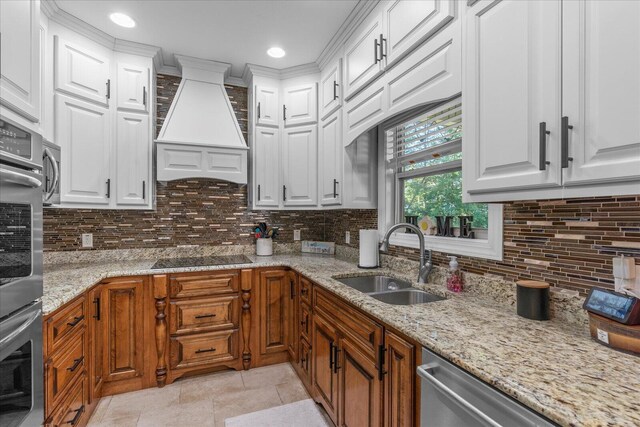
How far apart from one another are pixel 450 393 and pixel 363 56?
1.99 metres

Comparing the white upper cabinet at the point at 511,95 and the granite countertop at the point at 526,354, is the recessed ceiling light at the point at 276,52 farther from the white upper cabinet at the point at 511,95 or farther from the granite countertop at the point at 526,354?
the granite countertop at the point at 526,354

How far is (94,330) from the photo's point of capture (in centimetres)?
208

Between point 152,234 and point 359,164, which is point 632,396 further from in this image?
point 152,234

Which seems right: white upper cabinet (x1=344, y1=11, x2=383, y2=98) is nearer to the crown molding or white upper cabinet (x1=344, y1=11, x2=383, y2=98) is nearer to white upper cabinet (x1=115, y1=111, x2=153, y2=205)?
the crown molding

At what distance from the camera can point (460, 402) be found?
91cm

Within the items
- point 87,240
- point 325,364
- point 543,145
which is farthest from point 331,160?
point 87,240

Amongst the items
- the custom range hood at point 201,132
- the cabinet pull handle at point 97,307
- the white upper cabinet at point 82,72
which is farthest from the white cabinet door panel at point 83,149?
the cabinet pull handle at point 97,307

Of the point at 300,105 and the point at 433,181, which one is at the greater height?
the point at 300,105

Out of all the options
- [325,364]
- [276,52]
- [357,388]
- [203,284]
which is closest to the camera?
[357,388]

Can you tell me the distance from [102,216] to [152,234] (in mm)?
411

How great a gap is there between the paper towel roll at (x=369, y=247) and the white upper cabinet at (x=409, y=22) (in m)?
1.14

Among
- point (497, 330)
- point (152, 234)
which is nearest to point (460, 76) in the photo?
point (497, 330)

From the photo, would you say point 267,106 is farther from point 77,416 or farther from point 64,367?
point 77,416

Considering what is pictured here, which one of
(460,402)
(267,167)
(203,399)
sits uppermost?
(267,167)
